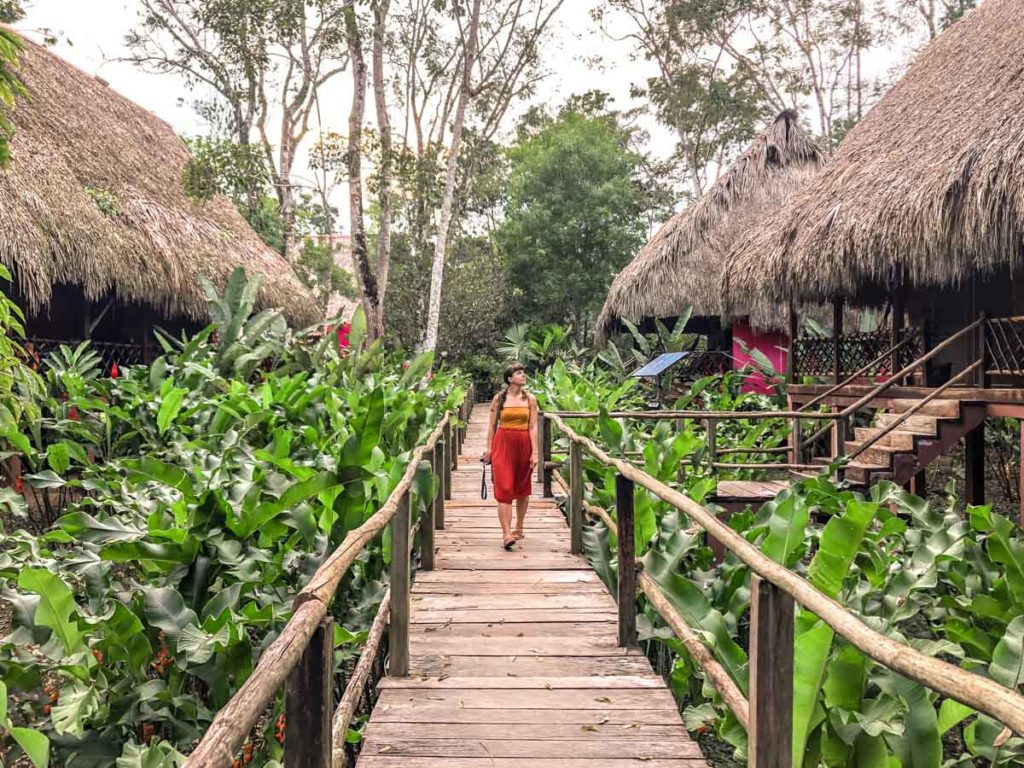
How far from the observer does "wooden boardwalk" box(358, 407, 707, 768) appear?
96.0 inches

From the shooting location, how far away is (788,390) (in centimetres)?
1038

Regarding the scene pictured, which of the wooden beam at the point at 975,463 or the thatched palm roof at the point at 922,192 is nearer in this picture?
the thatched palm roof at the point at 922,192

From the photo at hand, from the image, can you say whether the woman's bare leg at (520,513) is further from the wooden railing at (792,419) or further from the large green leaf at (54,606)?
the large green leaf at (54,606)

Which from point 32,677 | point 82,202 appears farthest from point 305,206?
point 32,677

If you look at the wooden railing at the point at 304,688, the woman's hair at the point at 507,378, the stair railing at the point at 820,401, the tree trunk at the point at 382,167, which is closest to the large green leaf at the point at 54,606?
the wooden railing at the point at 304,688

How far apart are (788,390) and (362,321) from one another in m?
5.46

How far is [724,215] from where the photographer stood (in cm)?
1465

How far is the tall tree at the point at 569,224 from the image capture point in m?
21.2

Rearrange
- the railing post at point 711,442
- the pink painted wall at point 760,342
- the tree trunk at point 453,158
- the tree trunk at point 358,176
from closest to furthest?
1. the railing post at point 711,442
2. the tree trunk at point 358,176
3. the tree trunk at point 453,158
4. the pink painted wall at point 760,342

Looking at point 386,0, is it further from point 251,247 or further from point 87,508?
point 87,508

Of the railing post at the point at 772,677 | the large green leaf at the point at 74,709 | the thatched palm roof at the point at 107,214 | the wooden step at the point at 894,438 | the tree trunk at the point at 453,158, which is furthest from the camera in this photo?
the tree trunk at the point at 453,158

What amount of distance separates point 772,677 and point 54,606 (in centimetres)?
216

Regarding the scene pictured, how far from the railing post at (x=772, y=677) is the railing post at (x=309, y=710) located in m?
0.92

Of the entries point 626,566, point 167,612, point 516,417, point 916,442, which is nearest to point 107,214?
point 516,417
